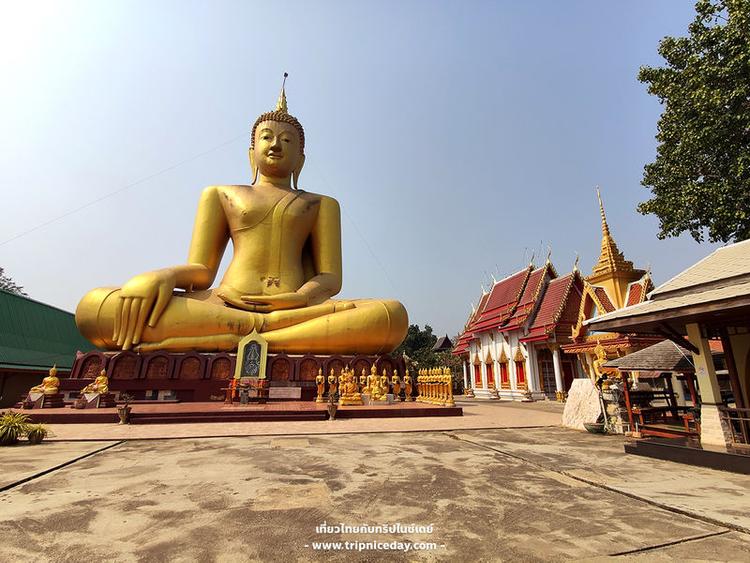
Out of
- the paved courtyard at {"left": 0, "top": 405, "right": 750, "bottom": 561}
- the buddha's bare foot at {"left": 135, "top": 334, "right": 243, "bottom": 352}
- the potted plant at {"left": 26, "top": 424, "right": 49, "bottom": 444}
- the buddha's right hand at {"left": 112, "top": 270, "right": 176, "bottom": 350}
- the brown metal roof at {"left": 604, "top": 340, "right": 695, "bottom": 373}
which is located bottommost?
the paved courtyard at {"left": 0, "top": 405, "right": 750, "bottom": 561}

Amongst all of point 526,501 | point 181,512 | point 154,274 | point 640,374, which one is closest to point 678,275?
point 526,501

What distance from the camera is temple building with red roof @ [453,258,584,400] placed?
2248cm

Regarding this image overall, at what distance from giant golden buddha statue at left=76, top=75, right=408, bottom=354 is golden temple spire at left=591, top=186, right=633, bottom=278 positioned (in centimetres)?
1320

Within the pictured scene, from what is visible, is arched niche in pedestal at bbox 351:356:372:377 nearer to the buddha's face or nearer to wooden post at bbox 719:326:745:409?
the buddha's face

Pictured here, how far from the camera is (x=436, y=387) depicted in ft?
44.8

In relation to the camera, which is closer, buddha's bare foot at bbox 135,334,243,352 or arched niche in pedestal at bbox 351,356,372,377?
buddha's bare foot at bbox 135,334,243,352

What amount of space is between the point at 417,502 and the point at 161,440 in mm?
5732

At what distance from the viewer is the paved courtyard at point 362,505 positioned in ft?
9.16

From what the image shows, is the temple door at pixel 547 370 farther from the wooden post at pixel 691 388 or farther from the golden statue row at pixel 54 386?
the golden statue row at pixel 54 386

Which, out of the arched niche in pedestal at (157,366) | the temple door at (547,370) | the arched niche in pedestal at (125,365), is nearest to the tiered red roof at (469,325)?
the temple door at (547,370)

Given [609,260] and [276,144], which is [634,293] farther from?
[276,144]

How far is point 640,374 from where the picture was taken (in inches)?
682

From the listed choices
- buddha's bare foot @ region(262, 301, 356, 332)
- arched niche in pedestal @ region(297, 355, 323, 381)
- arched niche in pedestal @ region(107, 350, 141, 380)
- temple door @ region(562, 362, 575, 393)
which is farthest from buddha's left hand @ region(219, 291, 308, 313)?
temple door @ region(562, 362, 575, 393)

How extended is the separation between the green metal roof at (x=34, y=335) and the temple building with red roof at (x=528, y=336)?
2346 centimetres
